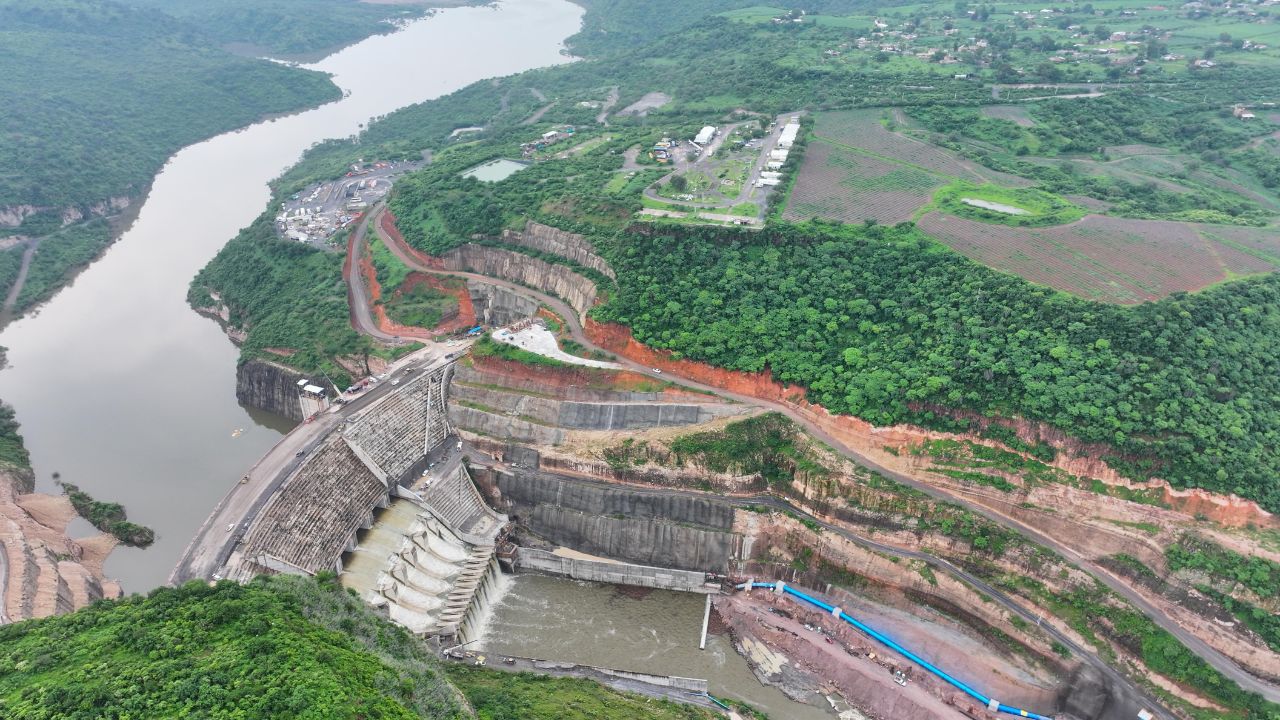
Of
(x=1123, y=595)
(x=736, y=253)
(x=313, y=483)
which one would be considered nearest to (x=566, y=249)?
(x=736, y=253)

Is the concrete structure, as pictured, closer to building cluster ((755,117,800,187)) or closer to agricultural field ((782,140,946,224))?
building cluster ((755,117,800,187))

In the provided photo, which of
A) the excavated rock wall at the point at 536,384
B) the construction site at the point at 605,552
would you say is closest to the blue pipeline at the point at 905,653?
the construction site at the point at 605,552

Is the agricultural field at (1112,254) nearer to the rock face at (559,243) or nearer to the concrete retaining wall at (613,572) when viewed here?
the rock face at (559,243)

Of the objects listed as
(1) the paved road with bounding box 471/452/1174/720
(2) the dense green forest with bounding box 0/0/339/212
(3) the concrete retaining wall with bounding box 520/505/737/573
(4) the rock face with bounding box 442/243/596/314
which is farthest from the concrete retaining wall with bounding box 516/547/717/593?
(2) the dense green forest with bounding box 0/0/339/212

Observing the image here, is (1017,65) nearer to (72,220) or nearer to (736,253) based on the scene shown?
(736,253)

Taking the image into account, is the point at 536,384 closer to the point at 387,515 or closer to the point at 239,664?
the point at 387,515

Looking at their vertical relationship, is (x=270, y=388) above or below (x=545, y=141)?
below

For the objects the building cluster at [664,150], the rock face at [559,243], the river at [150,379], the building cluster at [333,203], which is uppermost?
the building cluster at [664,150]

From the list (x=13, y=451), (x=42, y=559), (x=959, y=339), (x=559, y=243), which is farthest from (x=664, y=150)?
(x=13, y=451)
